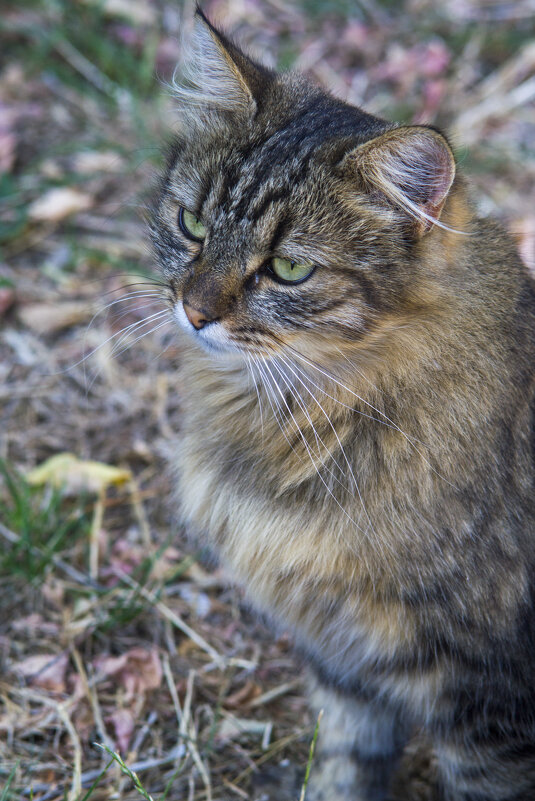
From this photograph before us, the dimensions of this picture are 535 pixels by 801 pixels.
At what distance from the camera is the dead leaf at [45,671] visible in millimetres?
2133

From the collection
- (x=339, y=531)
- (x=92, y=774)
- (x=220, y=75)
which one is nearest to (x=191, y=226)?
(x=220, y=75)

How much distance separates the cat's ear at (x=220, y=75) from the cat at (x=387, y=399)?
0.06 ft

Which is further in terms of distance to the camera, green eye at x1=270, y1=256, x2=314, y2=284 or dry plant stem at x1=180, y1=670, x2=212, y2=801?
dry plant stem at x1=180, y1=670, x2=212, y2=801

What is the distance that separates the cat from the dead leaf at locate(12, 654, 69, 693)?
77 cm

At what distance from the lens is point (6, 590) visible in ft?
7.57

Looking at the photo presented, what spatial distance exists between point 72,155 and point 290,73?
6.07 feet

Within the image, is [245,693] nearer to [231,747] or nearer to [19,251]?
[231,747]

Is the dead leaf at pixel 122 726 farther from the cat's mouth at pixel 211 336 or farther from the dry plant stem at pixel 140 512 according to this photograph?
the cat's mouth at pixel 211 336

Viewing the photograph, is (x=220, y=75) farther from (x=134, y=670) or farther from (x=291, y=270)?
(x=134, y=670)

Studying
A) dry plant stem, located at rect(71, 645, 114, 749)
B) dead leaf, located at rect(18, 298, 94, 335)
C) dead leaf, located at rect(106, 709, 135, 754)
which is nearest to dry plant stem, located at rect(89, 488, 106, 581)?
dry plant stem, located at rect(71, 645, 114, 749)

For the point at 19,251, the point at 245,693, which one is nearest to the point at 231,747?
the point at 245,693

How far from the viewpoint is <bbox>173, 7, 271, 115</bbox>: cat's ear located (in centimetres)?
177

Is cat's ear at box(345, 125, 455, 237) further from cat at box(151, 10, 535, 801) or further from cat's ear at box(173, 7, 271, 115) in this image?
cat's ear at box(173, 7, 271, 115)

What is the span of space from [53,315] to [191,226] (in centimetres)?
143
